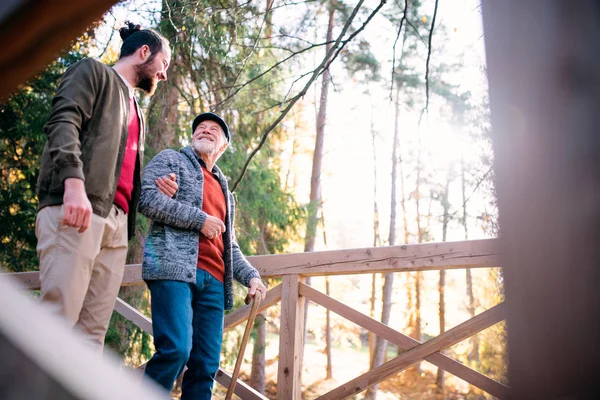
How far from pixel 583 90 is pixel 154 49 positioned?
1.96 meters

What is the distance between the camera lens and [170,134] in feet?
23.1

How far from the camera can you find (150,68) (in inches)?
82.8

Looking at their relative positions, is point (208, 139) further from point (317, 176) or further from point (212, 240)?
point (317, 176)

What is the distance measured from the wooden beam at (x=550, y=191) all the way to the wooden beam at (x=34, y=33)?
1.42 ft

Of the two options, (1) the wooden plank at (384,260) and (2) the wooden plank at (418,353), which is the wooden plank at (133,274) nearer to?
(1) the wooden plank at (384,260)

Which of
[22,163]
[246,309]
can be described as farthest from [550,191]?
[22,163]

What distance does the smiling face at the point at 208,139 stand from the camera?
242 cm

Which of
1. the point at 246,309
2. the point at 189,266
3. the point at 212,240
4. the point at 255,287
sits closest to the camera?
the point at 189,266

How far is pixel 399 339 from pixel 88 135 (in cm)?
181

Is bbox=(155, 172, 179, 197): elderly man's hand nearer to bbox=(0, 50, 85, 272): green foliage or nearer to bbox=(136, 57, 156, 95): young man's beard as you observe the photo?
bbox=(136, 57, 156, 95): young man's beard

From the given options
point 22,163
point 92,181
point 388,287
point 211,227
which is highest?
point 22,163

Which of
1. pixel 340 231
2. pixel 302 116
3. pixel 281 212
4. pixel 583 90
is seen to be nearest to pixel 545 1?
pixel 583 90

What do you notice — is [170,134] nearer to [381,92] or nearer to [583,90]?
[583,90]

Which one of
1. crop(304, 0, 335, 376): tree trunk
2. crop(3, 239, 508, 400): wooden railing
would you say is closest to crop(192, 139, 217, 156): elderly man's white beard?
crop(3, 239, 508, 400): wooden railing
